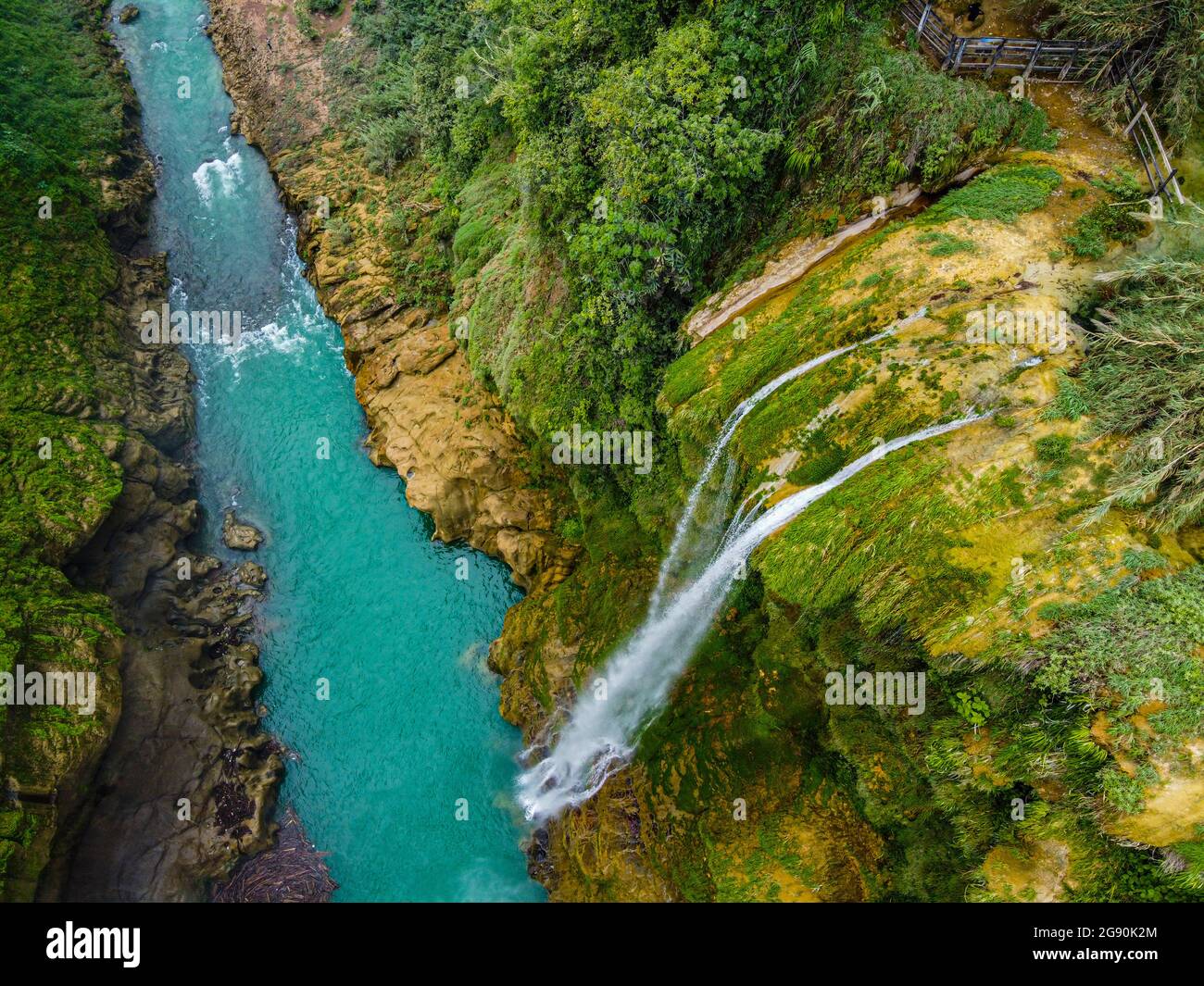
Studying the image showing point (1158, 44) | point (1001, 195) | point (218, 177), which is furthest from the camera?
point (218, 177)

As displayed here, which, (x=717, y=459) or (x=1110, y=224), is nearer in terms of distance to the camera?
(x=1110, y=224)

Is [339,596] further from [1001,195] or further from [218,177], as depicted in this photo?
[218,177]

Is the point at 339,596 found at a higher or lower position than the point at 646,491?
lower

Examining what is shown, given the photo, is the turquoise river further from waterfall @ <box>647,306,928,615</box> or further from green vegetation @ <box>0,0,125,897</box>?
waterfall @ <box>647,306,928,615</box>

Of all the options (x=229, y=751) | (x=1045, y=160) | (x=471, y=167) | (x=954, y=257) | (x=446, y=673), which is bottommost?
(x=229, y=751)

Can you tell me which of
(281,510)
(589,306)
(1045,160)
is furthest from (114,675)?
(1045,160)

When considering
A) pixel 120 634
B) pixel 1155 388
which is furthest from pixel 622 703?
pixel 120 634

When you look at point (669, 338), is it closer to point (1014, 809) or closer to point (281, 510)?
point (1014, 809)
